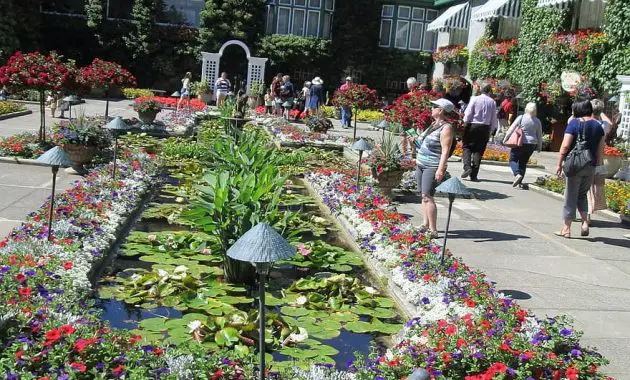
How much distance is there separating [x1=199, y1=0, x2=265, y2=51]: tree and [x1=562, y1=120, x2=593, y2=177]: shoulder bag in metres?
25.6

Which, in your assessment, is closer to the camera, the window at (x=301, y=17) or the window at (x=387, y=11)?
the window at (x=301, y=17)

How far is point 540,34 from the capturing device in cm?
2127

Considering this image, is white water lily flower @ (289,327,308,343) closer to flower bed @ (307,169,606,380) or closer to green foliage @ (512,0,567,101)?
flower bed @ (307,169,606,380)

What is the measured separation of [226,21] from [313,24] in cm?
423

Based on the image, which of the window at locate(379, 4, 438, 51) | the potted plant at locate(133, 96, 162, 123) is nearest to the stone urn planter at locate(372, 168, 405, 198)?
the potted plant at locate(133, 96, 162, 123)

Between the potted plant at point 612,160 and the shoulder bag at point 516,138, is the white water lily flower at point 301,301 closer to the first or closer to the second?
the shoulder bag at point 516,138

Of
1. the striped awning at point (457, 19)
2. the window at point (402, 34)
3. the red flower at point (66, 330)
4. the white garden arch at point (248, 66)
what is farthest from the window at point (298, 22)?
the red flower at point (66, 330)

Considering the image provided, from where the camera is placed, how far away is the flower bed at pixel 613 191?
1029 centimetres

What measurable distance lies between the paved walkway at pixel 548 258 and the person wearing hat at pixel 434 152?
50 cm

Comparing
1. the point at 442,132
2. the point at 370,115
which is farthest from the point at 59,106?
the point at 442,132

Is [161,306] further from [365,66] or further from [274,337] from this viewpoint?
[365,66]

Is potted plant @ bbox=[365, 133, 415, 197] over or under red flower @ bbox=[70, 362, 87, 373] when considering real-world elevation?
over

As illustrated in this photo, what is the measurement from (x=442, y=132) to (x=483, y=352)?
11.9ft

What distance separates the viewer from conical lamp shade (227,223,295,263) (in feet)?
11.9
